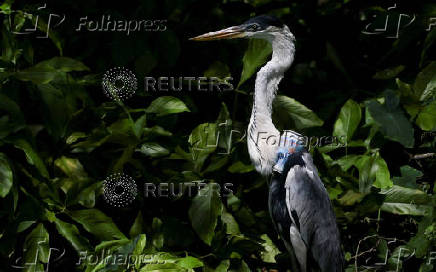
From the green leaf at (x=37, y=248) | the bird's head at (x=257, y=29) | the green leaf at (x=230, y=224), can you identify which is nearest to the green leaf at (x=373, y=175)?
the green leaf at (x=230, y=224)

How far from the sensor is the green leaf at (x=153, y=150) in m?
2.44

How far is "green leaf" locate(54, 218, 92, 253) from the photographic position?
2246 millimetres

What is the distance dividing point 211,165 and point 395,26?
3.96 ft

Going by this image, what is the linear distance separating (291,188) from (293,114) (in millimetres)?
431

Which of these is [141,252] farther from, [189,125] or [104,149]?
[189,125]

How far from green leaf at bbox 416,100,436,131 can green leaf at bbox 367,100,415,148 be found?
10 centimetres

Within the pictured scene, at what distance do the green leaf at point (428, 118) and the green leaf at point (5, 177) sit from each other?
1.78m

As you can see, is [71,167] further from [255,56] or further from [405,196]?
[405,196]

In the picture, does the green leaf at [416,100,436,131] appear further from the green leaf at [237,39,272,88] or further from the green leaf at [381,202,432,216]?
the green leaf at [237,39,272,88]

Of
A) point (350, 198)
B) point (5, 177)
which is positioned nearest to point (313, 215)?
point (350, 198)

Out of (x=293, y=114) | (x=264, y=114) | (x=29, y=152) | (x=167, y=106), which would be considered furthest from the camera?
(x=293, y=114)

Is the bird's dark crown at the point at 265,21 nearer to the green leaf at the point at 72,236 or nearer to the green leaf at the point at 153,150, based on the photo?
the green leaf at the point at 153,150

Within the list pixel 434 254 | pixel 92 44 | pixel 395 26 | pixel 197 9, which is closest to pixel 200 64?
pixel 197 9

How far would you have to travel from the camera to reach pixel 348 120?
8.45 feet
